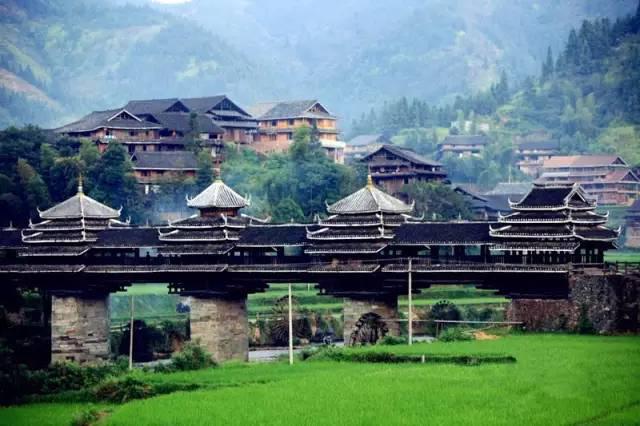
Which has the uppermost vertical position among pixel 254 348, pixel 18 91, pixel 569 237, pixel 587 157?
pixel 18 91

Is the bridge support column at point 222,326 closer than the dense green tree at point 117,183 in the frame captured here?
Yes

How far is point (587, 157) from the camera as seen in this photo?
12688 cm

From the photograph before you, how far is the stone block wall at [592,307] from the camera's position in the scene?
185ft

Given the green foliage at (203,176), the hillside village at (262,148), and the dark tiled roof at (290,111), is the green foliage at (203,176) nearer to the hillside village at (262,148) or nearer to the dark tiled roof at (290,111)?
the hillside village at (262,148)

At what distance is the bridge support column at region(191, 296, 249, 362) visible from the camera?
218 ft

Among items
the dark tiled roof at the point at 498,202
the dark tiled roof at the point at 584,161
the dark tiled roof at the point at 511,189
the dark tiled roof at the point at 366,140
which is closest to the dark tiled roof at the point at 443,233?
the dark tiled roof at the point at 498,202

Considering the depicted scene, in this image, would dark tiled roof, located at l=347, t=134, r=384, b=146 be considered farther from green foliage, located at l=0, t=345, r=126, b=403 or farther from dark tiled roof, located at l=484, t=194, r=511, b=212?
green foliage, located at l=0, t=345, r=126, b=403

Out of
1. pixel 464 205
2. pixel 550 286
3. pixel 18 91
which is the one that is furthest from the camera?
pixel 18 91

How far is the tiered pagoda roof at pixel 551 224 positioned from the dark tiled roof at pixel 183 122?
4957 centimetres

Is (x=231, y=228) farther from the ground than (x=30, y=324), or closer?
farther from the ground

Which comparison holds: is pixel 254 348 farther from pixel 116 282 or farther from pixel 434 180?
pixel 434 180

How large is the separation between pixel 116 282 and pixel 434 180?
43260 mm

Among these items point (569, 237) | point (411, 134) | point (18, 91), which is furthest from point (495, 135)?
point (569, 237)

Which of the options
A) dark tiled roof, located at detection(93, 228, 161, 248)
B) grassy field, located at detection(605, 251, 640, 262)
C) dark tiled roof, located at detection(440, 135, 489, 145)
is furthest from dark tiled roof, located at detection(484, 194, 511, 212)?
dark tiled roof, located at detection(440, 135, 489, 145)
